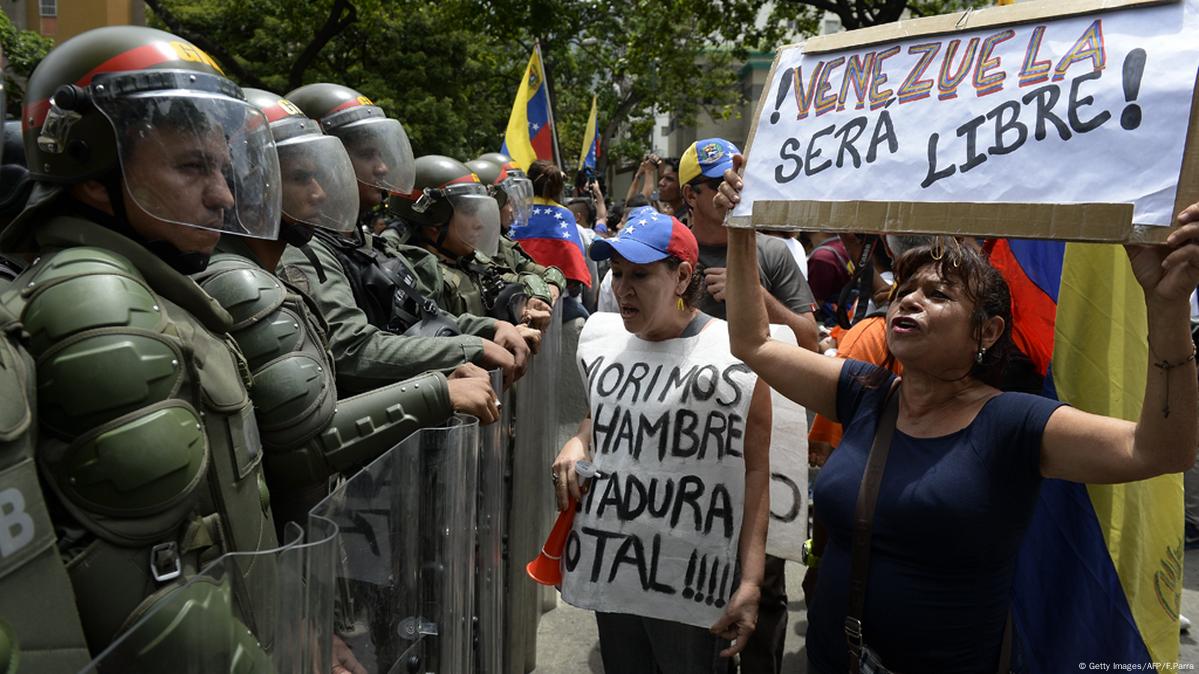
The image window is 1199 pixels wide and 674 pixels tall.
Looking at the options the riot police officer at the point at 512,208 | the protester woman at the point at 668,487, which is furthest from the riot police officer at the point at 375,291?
the riot police officer at the point at 512,208

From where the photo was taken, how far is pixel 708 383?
110 inches

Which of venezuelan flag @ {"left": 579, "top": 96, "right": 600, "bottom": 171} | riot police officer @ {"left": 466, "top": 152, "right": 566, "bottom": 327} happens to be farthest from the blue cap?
venezuelan flag @ {"left": 579, "top": 96, "right": 600, "bottom": 171}

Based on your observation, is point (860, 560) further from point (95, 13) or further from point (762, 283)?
point (95, 13)

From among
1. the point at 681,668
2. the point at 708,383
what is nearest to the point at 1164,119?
the point at 708,383

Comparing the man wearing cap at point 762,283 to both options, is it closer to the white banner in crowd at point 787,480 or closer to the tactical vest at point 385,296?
the white banner in crowd at point 787,480

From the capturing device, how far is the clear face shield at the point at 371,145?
3945 mm

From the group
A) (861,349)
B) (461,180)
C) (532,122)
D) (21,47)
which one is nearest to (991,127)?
(861,349)

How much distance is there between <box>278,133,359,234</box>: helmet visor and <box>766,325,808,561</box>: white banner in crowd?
4.88 feet

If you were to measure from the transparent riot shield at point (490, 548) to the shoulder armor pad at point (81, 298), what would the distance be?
140cm

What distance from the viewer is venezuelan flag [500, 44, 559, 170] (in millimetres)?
8398

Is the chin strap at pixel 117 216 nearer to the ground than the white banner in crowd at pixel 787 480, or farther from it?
farther from it

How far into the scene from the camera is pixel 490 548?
10.5 ft

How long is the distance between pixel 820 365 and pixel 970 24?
0.99 meters

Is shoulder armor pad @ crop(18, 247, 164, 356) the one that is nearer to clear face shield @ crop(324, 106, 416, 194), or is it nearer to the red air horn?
the red air horn
